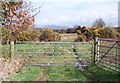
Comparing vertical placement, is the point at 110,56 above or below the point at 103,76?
Result: above

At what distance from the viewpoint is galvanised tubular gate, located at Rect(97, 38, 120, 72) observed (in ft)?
41.1

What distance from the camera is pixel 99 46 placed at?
1500cm

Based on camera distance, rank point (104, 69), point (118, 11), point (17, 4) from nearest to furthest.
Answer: point (104, 69) → point (118, 11) → point (17, 4)

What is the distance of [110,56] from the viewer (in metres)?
13.7

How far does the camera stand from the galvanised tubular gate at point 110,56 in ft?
41.1

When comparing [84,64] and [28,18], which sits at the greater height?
[28,18]

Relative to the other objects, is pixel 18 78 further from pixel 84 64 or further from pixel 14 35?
pixel 14 35

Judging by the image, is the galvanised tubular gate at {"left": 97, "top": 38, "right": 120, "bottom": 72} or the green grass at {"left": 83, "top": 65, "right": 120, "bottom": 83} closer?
the green grass at {"left": 83, "top": 65, "right": 120, "bottom": 83}

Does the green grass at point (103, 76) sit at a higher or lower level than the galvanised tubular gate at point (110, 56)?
lower

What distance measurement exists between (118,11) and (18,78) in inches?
421

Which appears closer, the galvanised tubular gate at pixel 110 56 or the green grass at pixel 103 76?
the green grass at pixel 103 76

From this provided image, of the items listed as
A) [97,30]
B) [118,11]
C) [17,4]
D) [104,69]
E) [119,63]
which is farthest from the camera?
[97,30]

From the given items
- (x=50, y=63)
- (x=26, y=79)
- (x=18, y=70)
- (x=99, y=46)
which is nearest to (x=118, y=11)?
(x=99, y=46)

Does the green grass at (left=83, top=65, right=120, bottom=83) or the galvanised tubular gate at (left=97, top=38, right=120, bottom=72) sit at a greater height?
the galvanised tubular gate at (left=97, top=38, right=120, bottom=72)
